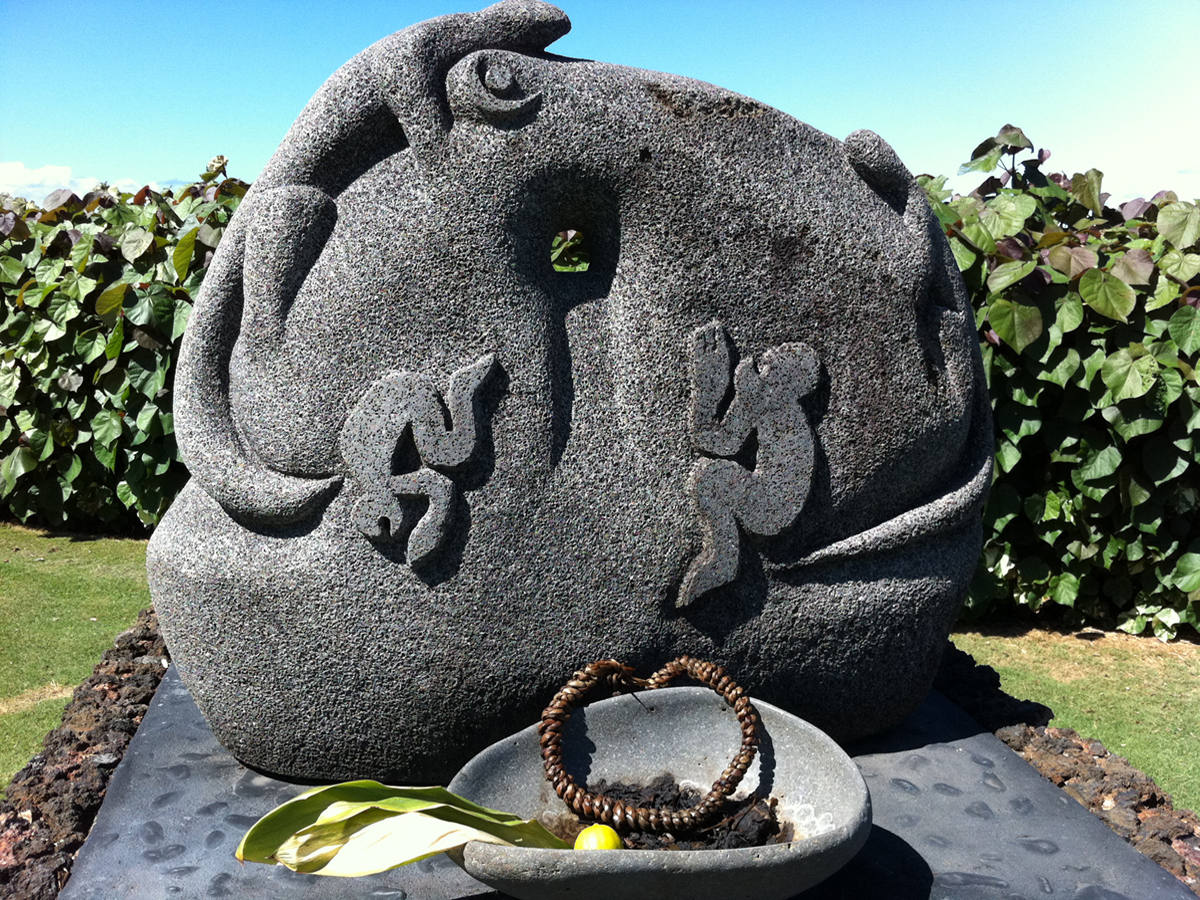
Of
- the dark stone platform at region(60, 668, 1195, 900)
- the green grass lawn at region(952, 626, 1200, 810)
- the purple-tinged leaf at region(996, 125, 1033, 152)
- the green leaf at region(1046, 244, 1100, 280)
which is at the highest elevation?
the purple-tinged leaf at region(996, 125, 1033, 152)

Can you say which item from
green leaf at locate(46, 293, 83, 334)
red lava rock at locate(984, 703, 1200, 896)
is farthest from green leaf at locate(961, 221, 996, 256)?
green leaf at locate(46, 293, 83, 334)

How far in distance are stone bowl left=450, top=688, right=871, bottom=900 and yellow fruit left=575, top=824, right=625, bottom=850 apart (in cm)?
14

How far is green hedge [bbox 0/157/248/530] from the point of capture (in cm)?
457

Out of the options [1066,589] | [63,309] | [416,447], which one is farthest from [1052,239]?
[63,309]

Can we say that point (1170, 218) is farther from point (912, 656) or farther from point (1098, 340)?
point (912, 656)

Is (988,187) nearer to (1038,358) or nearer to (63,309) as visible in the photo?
(1038,358)

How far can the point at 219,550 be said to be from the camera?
7.77 feet

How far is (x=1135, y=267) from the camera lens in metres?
4.24

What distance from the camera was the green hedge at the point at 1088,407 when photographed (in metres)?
4.18

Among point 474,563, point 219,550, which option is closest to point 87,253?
point 219,550

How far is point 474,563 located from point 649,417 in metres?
0.54

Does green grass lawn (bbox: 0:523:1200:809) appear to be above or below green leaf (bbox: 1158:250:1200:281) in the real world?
below

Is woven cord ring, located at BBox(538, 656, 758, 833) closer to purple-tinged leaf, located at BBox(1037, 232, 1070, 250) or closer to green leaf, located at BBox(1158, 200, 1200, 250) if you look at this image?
purple-tinged leaf, located at BBox(1037, 232, 1070, 250)

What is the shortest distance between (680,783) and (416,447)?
101 cm
